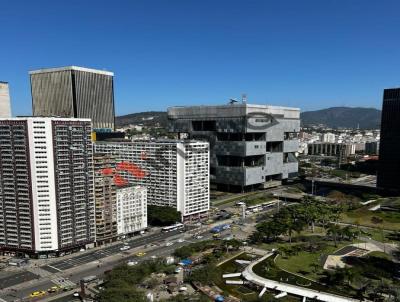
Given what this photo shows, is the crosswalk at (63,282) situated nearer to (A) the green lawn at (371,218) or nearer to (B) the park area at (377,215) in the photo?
(A) the green lawn at (371,218)

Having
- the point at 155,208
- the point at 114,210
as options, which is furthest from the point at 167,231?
the point at 114,210

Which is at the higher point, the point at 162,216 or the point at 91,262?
the point at 162,216

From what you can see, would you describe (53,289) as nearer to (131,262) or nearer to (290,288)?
(131,262)

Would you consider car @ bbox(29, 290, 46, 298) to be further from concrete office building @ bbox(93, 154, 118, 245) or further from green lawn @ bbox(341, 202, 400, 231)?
green lawn @ bbox(341, 202, 400, 231)

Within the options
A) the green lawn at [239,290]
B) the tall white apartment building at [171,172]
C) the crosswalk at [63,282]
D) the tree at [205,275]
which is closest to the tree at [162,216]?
the tall white apartment building at [171,172]

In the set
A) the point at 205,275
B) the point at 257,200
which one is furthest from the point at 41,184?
the point at 257,200

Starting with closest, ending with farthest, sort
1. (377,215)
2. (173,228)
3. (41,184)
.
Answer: (41,184), (173,228), (377,215)
